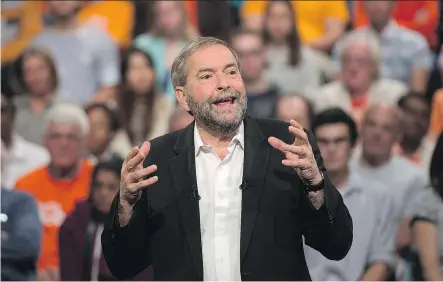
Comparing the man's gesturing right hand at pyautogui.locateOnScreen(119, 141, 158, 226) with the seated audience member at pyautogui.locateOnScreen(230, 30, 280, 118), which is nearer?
the man's gesturing right hand at pyautogui.locateOnScreen(119, 141, 158, 226)

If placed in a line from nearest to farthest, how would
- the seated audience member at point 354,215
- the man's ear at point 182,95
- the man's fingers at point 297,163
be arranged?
the man's fingers at point 297,163
the man's ear at point 182,95
the seated audience member at point 354,215

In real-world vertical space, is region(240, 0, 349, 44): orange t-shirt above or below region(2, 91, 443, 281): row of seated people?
above

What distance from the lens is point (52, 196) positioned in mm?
4938

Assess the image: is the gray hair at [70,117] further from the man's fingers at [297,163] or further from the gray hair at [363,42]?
the man's fingers at [297,163]

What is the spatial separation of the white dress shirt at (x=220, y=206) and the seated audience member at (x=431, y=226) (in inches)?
84.3

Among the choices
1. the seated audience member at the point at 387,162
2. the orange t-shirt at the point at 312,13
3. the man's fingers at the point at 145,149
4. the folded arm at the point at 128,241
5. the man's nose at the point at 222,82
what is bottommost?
the seated audience member at the point at 387,162

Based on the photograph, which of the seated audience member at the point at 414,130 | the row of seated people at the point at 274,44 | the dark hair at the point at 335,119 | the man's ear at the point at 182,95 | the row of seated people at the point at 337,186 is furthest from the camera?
the row of seated people at the point at 274,44

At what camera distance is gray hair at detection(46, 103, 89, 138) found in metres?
5.14

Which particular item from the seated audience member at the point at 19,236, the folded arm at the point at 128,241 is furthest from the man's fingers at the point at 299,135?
the seated audience member at the point at 19,236

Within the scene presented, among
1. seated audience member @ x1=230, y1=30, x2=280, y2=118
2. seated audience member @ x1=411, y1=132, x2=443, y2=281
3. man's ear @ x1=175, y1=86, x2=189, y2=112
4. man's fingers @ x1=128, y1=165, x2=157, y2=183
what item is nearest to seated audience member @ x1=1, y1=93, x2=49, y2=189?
seated audience member @ x1=230, y1=30, x2=280, y2=118

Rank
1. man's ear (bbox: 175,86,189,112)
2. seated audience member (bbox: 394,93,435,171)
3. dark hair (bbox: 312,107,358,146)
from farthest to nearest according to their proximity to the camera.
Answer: seated audience member (bbox: 394,93,435,171)
dark hair (bbox: 312,107,358,146)
man's ear (bbox: 175,86,189,112)

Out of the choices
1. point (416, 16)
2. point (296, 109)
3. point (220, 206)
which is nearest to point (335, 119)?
point (296, 109)

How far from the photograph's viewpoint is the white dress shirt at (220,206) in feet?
7.69

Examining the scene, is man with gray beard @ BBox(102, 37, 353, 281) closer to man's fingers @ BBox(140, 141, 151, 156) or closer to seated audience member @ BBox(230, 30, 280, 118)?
man's fingers @ BBox(140, 141, 151, 156)
